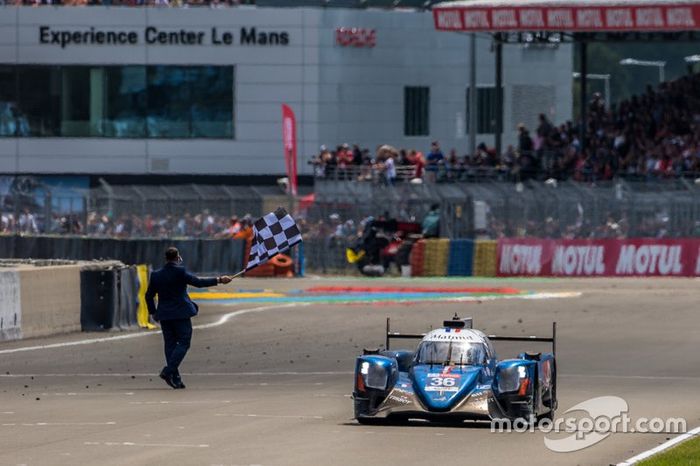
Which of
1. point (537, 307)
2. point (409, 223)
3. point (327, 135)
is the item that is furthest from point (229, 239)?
point (327, 135)

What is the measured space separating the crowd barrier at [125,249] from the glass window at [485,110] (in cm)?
2016

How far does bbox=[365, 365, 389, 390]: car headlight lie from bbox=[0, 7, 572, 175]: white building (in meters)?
42.2

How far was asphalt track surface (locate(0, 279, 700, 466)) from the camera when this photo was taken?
13992 millimetres

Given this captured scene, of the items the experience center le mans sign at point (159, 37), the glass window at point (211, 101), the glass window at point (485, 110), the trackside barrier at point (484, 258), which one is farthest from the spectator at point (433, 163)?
the glass window at point (485, 110)

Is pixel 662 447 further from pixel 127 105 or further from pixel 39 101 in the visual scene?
pixel 39 101

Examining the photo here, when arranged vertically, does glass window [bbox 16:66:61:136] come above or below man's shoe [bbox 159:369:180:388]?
above

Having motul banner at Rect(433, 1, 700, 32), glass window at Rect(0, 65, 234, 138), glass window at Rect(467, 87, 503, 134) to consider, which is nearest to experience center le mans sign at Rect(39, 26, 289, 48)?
glass window at Rect(0, 65, 234, 138)

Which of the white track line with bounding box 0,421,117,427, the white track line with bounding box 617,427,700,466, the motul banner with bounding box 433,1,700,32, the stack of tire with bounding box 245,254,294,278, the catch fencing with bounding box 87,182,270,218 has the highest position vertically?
the motul banner with bounding box 433,1,700,32

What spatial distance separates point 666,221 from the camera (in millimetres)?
43594

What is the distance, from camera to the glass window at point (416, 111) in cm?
5956

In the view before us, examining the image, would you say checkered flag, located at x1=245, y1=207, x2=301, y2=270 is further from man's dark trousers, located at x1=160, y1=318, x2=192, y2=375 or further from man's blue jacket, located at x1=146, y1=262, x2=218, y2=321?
man's dark trousers, located at x1=160, y1=318, x2=192, y2=375

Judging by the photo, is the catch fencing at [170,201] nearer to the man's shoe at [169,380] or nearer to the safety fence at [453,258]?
the safety fence at [453,258]

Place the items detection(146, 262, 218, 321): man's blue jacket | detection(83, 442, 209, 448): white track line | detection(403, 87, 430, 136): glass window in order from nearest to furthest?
detection(83, 442, 209, 448): white track line
detection(146, 262, 218, 321): man's blue jacket
detection(403, 87, 430, 136): glass window

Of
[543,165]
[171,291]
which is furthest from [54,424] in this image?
[543,165]
